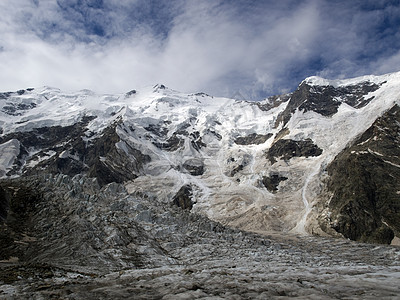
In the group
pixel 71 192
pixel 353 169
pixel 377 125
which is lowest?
pixel 71 192

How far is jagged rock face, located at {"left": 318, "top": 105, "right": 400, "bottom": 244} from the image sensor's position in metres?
87.2

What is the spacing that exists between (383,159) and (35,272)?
394 ft

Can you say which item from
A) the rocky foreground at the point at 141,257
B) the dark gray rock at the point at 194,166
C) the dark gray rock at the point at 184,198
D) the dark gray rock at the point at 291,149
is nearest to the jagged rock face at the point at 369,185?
the dark gray rock at the point at 291,149

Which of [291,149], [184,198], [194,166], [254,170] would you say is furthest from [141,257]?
[291,149]

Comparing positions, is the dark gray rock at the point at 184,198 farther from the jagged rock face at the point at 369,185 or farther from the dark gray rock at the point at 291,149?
the jagged rock face at the point at 369,185

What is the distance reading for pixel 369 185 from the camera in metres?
99.8

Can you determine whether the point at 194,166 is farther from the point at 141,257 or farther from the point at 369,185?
the point at 141,257

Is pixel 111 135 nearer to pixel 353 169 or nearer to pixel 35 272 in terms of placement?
pixel 353 169

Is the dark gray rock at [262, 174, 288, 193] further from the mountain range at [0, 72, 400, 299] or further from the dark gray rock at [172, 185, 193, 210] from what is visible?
the dark gray rock at [172, 185, 193, 210]

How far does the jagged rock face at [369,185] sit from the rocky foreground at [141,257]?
139 feet

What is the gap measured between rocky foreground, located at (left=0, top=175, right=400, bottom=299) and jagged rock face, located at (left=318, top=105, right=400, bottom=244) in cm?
4241

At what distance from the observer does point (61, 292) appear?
14.1 metres

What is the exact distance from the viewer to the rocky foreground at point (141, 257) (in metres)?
13.7

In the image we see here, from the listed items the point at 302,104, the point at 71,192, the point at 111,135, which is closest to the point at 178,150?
the point at 111,135
